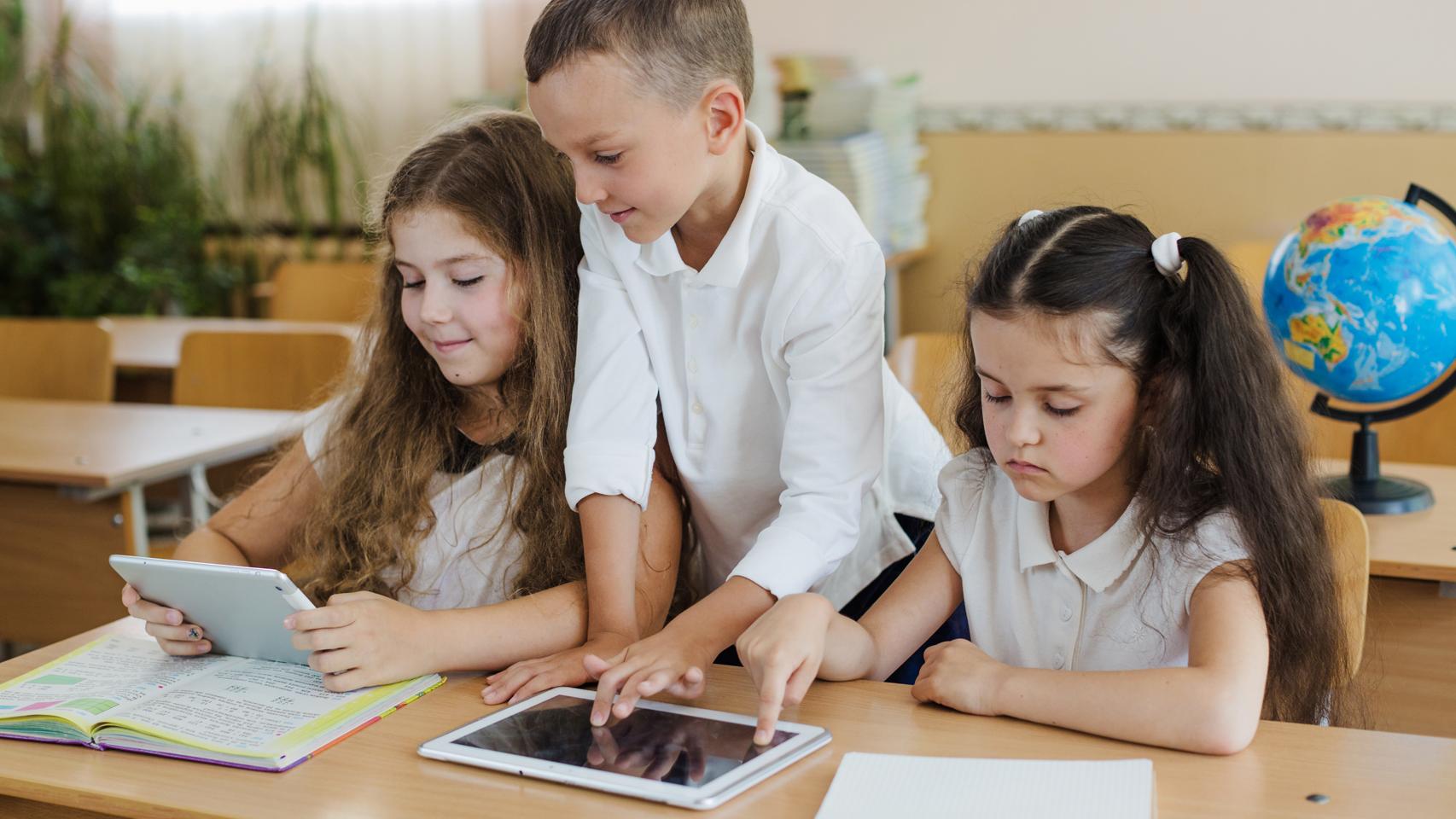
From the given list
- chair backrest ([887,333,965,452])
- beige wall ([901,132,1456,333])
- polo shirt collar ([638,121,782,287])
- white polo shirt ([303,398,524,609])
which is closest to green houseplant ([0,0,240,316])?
beige wall ([901,132,1456,333])

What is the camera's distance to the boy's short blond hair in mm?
1218

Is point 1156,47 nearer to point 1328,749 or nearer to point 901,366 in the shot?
point 901,366

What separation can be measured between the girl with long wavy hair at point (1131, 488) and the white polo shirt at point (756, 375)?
0.12 meters

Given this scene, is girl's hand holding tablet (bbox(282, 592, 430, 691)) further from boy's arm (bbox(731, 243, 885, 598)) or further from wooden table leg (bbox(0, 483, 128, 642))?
wooden table leg (bbox(0, 483, 128, 642))

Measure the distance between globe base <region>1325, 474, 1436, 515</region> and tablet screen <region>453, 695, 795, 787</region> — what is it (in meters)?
1.08

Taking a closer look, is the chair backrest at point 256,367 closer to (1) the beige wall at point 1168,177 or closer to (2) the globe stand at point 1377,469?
(1) the beige wall at point 1168,177

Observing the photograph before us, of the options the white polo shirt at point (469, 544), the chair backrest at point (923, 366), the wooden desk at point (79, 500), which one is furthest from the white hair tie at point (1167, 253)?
the wooden desk at point (79, 500)

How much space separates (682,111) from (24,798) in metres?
0.81

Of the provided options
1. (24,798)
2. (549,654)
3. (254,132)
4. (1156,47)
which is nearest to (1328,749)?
(549,654)

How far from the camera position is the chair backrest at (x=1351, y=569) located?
1.34m

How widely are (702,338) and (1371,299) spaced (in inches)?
34.9

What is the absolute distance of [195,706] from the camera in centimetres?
118

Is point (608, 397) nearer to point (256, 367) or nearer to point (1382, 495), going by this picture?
point (1382, 495)

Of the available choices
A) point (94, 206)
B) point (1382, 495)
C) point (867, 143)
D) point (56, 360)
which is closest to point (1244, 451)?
point (1382, 495)
